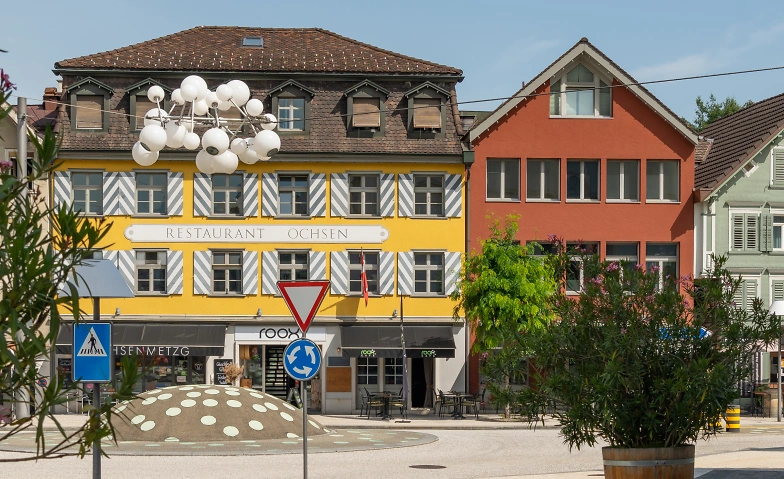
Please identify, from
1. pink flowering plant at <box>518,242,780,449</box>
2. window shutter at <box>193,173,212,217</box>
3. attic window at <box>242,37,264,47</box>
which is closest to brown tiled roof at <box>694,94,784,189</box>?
attic window at <box>242,37,264,47</box>

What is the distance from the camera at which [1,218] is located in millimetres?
5383

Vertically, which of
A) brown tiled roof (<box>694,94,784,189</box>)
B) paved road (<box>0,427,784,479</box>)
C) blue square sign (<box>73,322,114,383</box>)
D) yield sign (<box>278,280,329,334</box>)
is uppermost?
brown tiled roof (<box>694,94,784,189</box>)

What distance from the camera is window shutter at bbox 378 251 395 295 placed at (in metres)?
40.4

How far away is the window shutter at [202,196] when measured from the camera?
40094 millimetres

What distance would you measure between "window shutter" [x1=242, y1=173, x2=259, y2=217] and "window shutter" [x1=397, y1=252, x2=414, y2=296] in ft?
16.3

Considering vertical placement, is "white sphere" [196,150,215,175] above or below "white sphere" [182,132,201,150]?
below

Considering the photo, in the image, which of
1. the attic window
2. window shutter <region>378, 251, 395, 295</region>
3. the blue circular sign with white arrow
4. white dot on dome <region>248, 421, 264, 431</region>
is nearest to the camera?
the blue circular sign with white arrow

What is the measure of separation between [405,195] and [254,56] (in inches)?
284

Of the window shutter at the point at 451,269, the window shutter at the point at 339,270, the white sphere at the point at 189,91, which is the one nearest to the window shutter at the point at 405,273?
the window shutter at the point at 451,269

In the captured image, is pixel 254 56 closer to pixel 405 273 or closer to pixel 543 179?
pixel 405 273

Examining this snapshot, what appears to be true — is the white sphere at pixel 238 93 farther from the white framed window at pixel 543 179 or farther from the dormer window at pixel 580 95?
the white framed window at pixel 543 179

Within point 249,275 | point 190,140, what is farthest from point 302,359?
point 249,275

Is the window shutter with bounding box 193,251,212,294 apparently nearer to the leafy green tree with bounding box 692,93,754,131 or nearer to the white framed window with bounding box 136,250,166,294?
the white framed window with bounding box 136,250,166,294

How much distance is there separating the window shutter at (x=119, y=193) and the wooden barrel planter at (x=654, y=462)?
29631 millimetres
